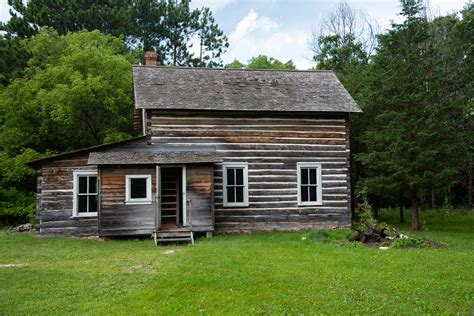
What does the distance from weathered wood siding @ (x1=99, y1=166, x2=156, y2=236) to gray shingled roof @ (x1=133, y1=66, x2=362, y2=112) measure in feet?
8.85

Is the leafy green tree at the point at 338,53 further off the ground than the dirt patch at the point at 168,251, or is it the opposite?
the leafy green tree at the point at 338,53

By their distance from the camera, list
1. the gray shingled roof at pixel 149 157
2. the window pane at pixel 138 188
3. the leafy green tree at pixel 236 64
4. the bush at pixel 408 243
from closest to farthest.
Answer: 1. the bush at pixel 408 243
2. the gray shingled roof at pixel 149 157
3. the window pane at pixel 138 188
4. the leafy green tree at pixel 236 64

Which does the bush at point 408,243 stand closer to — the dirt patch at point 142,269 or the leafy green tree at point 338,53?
the dirt patch at point 142,269

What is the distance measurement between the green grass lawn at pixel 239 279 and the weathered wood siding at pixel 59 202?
113 inches

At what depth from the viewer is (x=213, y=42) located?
147ft

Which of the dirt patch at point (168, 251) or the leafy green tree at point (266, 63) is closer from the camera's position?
the dirt patch at point (168, 251)

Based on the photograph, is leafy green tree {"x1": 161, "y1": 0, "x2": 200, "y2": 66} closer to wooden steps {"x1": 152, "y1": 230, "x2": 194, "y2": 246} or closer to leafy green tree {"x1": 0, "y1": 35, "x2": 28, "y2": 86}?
leafy green tree {"x1": 0, "y1": 35, "x2": 28, "y2": 86}

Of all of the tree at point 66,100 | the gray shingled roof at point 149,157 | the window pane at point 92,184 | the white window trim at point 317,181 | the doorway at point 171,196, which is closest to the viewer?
the gray shingled roof at point 149,157

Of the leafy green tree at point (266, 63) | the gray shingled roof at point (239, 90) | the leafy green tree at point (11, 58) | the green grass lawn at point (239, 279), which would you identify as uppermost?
the leafy green tree at point (266, 63)

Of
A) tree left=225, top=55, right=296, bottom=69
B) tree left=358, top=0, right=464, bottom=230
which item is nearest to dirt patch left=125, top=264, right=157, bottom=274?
tree left=358, top=0, right=464, bottom=230

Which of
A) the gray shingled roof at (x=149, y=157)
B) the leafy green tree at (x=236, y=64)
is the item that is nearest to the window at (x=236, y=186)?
the gray shingled roof at (x=149, y=157)

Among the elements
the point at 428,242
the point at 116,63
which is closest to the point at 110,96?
the point at 116,63

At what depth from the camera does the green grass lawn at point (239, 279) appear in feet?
25.6

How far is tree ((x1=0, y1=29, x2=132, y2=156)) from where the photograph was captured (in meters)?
24.6
